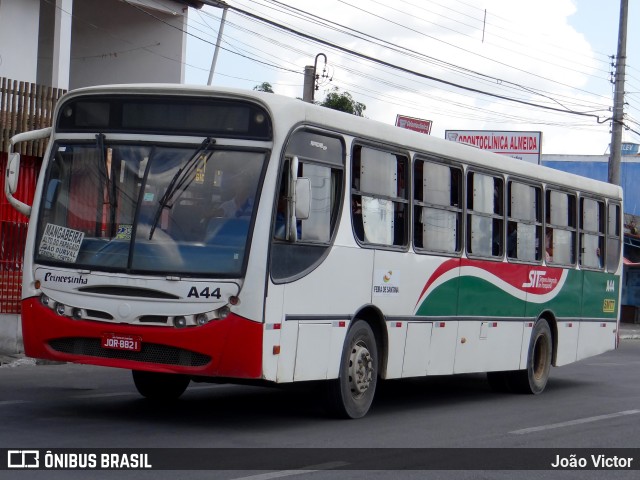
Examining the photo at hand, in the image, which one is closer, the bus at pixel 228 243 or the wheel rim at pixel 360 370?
the bus at pixel 228 243

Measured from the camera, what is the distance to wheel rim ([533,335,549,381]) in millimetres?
15898

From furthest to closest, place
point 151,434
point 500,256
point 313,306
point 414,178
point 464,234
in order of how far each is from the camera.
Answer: point 500,256
point 464,234
point 414,178
point 313,306
point 151,434

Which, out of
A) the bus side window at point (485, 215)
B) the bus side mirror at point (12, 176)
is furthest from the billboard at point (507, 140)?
the bus side mirror at point (12, 176)

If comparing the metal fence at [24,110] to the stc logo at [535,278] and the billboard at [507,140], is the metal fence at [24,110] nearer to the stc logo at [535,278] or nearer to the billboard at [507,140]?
the stc logo at [535,278]

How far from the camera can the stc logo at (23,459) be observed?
8062 mm

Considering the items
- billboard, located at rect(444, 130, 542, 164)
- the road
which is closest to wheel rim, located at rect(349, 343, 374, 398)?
the road

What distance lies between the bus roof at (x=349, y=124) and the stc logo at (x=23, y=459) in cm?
346

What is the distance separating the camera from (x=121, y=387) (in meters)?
13.7

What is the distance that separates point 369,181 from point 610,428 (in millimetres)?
3467

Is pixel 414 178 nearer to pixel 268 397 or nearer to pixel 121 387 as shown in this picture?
pixel 268 397

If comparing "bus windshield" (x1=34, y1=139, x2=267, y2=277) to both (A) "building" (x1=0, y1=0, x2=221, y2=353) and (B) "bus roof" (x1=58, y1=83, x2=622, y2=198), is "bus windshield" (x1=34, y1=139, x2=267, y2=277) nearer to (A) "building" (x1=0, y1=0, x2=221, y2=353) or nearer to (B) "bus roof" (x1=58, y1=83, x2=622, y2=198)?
(B) "bus roof" (x1=58, y1=83, x2=622, y2=198)

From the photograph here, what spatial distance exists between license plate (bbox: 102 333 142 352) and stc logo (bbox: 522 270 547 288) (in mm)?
6649

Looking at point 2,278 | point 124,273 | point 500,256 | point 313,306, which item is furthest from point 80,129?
point 2,278

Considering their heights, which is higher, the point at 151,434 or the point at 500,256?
the point at 500,256
